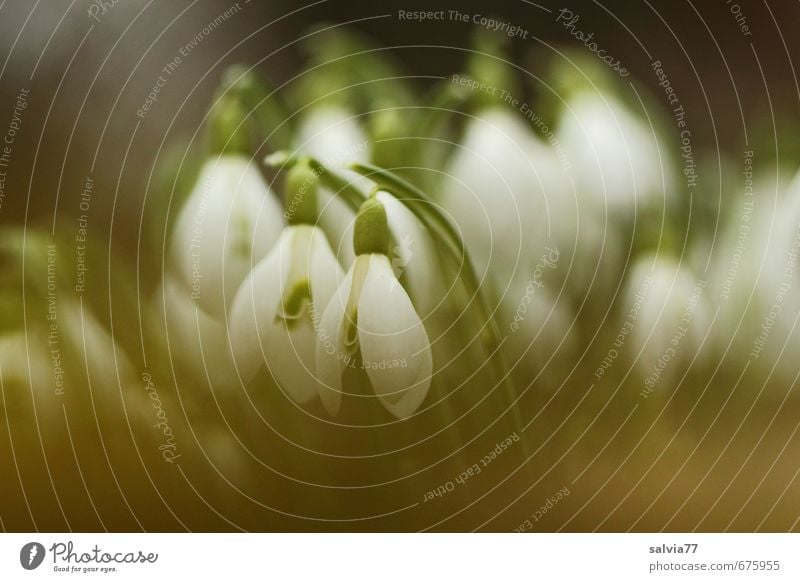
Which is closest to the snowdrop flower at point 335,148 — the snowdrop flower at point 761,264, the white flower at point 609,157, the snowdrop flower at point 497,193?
the snowdrop flower at point 497,193

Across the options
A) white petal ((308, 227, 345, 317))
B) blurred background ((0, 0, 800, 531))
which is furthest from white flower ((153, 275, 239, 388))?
white petal ((308, 227, 345, 317))

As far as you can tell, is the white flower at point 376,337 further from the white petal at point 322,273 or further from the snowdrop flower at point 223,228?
the snowdrop flower at point 223,228

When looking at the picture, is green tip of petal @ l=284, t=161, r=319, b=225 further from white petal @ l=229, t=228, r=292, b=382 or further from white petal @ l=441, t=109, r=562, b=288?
white petal @ l=441, t=109, r=562, b=288

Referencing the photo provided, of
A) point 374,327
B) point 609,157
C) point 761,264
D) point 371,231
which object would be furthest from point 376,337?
point 761,264

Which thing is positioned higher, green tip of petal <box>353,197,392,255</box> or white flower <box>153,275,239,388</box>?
green tip of petal <box>353,197,392,255</box>

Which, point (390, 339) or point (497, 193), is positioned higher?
point (497, 193)

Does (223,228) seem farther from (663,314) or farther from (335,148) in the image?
(663,314)

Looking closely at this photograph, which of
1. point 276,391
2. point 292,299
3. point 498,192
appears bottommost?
point 276,391
